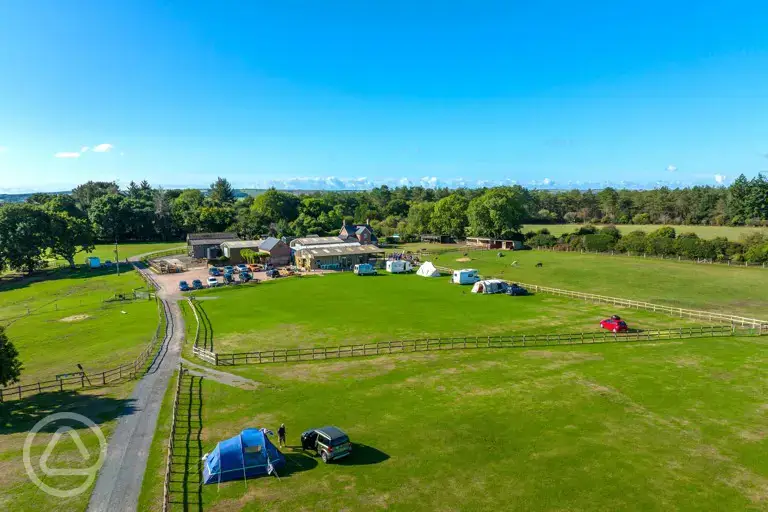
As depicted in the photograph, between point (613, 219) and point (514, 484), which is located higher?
point (613, 219)

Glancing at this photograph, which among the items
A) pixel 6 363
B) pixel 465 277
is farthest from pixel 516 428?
pixel 465 277

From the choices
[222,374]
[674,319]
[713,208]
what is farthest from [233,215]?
[713,208]

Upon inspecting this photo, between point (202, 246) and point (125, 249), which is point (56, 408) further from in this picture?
point (125, 249)

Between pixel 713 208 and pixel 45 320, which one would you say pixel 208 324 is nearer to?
pixel 45 320

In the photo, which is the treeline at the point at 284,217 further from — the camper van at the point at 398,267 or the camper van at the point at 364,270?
the camper van at the point at 364,270

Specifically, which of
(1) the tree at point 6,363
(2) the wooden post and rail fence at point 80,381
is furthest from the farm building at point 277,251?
(1) the tree at point 6,363

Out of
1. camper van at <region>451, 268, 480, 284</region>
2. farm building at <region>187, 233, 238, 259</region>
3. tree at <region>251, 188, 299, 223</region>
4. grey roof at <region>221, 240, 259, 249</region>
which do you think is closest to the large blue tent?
camper van at <region>451, 268, 480, 284</region>
